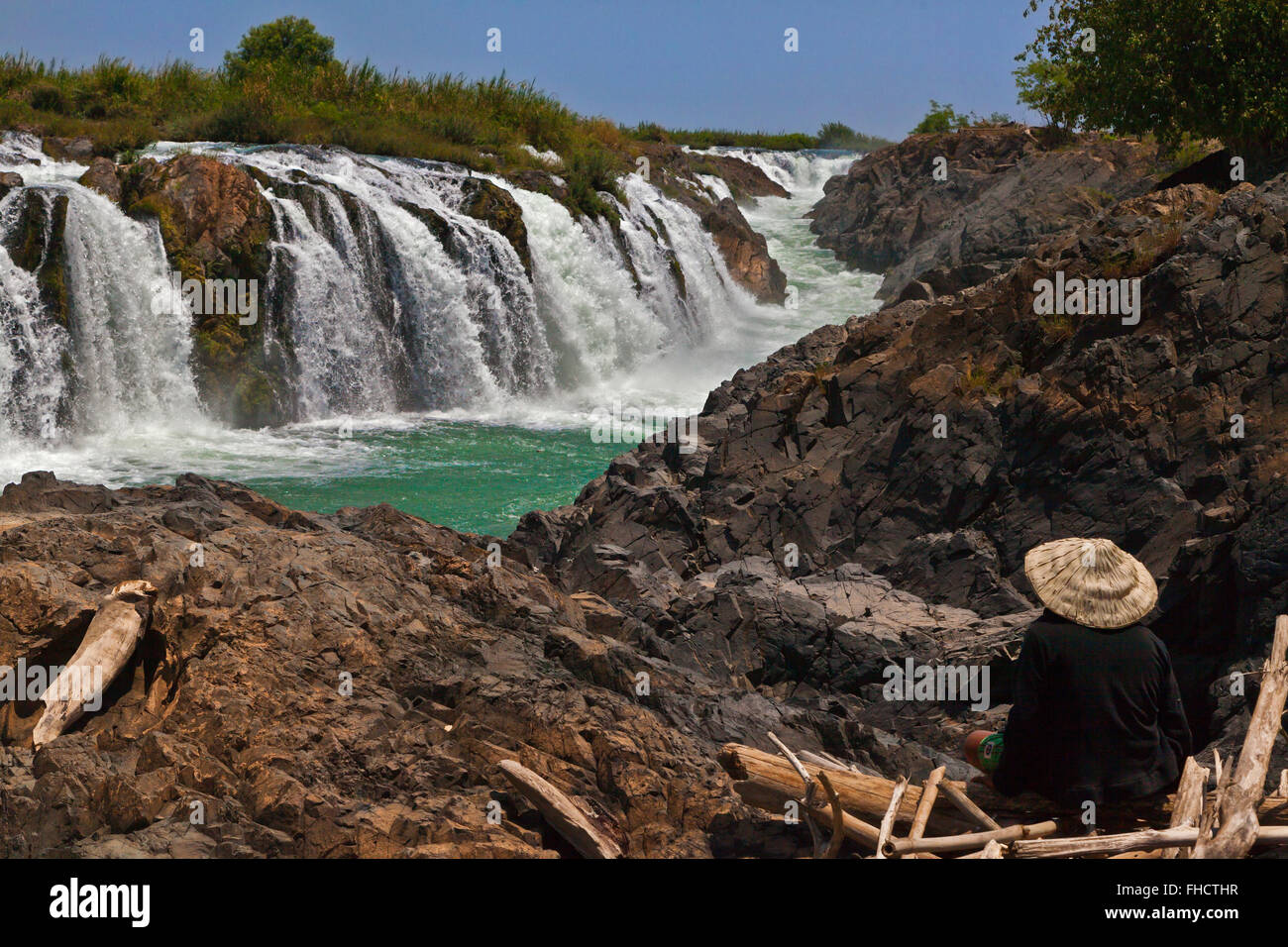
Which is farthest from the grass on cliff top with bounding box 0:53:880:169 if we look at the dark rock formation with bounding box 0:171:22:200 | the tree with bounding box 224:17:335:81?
the tree with bounding box 224:17:335:81

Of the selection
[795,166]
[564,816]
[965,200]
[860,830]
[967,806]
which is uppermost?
[795,166]

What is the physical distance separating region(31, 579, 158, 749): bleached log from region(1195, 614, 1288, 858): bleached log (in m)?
5.10

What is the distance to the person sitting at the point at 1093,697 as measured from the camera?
4.53 meters


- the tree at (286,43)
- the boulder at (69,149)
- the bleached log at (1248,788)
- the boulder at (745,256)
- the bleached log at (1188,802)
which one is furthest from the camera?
the tree at (286,43)

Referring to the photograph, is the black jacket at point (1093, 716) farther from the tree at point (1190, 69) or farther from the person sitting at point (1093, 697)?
the tree at point (1190, 69)

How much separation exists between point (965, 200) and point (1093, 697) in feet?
114

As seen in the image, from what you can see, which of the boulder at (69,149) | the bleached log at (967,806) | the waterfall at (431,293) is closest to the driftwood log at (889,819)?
the bleached log at (967,806)

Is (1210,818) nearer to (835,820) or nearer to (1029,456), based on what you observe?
(835,820)

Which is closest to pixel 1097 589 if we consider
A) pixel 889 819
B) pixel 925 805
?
pixel 925 805

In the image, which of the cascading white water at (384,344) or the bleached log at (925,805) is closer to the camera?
the bleached log at (925,805)

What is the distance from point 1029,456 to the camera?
35.1ft

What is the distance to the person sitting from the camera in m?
4.53
